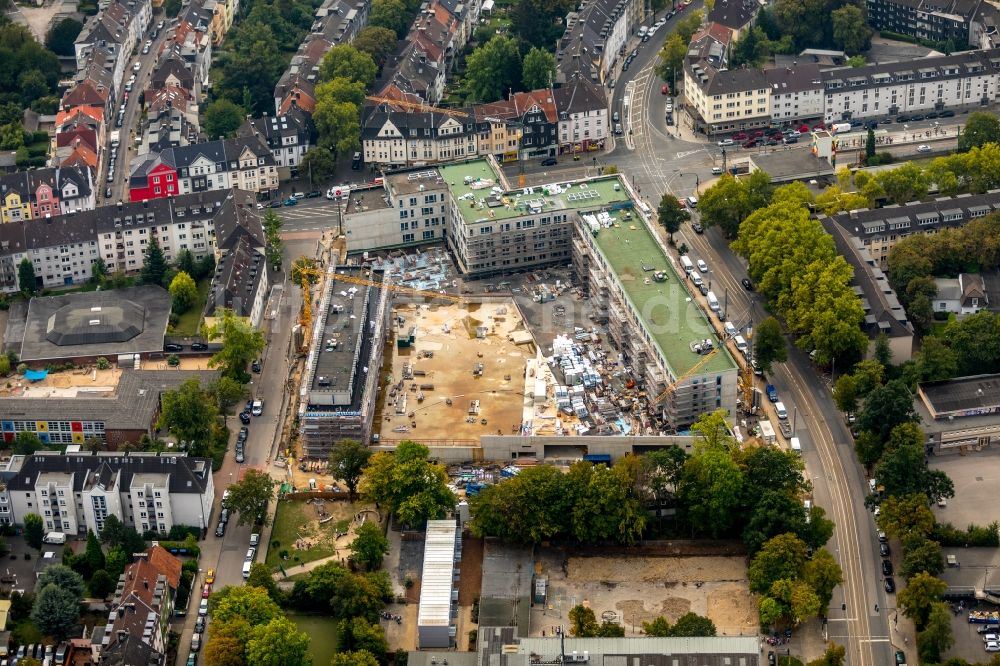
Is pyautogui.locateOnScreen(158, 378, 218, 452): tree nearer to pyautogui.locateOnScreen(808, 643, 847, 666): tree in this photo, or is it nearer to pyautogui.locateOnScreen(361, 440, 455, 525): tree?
pyautogui.locateOnScreen(361, 440, 455, 525): tree

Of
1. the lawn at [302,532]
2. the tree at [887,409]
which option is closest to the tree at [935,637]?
the tree at [887,409]

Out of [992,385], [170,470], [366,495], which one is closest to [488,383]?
[366,495]

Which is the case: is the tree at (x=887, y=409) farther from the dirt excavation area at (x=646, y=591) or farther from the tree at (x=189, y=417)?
the tree at (x=189, y=417)

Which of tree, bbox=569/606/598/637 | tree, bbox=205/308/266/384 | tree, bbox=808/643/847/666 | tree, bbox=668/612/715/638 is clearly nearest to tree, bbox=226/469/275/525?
tree, bbox=205/308/266/384

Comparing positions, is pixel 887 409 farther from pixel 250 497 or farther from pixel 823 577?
pixel 250 497

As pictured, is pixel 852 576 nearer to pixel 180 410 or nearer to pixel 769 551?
pixel 769 551

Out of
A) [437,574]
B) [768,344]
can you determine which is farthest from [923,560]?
[437,574]
